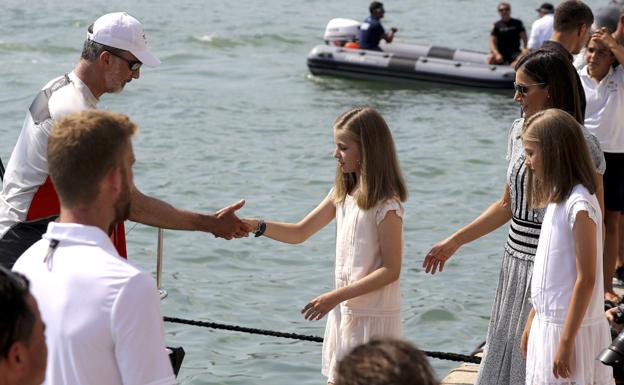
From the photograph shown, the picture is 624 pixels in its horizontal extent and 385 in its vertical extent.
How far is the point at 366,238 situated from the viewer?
4.42 meters

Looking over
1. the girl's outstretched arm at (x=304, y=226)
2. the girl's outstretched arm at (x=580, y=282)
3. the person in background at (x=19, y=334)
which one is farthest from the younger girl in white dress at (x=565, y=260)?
the person in background at (x=19, y=334)

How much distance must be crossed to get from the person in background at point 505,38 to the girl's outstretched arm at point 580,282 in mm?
15510

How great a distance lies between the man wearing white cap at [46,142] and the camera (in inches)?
168

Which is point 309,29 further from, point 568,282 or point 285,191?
point 568,282

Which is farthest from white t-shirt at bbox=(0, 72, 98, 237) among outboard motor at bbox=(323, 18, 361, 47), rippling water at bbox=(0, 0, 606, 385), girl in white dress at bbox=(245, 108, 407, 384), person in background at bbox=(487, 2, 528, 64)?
outboard motor at bbox=(323, 18, 361, 47)

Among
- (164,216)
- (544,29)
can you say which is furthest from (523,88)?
(544,29)

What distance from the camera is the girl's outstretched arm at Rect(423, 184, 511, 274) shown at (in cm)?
466

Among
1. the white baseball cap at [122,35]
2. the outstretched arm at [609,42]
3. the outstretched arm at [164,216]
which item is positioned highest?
the white baseball cap at [122,35]

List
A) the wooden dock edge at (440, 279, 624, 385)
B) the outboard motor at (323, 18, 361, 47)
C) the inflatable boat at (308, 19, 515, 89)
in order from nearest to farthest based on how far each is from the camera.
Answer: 1. the wooden dock edge at (440, 279, 624, 385)
2. the inflatable boat at (308, 19, 515, 89)
3. the outboard motor at (323, 18, 361, 47)

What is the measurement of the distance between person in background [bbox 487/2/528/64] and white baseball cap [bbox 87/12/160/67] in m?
15.1

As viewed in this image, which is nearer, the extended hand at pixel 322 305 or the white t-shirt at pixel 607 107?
the extended hand at pixel 322 305

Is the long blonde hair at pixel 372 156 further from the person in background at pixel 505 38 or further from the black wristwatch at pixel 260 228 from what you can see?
the person in background at pixel 505 38

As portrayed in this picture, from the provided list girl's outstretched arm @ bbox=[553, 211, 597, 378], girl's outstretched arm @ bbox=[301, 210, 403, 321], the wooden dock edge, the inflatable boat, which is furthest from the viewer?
Result: the inflatable boat

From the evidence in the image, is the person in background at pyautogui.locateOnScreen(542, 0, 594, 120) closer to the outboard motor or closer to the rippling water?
the rippling water
